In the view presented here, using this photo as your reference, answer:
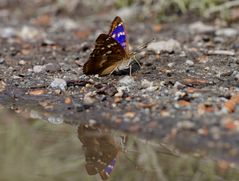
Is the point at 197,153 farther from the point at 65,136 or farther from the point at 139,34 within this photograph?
the point at 139,34

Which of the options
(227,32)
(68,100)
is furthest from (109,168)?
(227,32)

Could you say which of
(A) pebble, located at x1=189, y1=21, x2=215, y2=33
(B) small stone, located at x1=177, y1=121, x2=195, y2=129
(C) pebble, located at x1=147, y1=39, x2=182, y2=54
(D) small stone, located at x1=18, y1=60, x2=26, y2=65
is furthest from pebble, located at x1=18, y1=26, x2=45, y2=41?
(B) small stone, located at x1=177, y1=121, x2=195, y2=129

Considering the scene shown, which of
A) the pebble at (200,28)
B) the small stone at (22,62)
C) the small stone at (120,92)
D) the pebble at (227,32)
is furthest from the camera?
the pebble at (200,28)

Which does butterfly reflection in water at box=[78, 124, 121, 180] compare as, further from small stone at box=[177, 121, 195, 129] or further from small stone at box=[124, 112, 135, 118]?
small stone at box=[177, 121, 195, 129]

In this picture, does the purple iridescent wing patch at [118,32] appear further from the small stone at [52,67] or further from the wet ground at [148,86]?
the small stone at [52,67]

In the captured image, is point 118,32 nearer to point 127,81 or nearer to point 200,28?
point 127,81

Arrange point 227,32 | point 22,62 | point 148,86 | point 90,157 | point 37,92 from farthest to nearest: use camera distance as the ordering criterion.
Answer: point 227,32 < point 22,62 < point 37,92 < point 148,86 < point 90,157

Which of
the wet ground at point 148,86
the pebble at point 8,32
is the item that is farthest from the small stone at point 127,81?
the pebble at point 8,32
